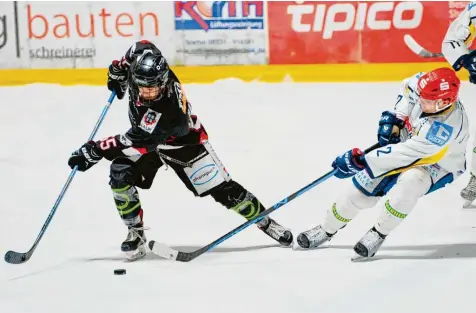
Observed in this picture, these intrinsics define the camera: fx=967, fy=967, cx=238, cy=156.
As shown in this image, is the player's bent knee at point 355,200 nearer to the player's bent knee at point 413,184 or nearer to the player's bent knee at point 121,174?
the player's bent knee at point 413,184

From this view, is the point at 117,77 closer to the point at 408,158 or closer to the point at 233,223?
the point at 233,223

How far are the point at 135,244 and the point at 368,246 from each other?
3.26 ft

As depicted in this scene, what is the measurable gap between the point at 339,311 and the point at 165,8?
402cm

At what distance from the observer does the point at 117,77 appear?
4.48m

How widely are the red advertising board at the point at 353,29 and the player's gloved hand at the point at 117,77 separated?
254 centimetres

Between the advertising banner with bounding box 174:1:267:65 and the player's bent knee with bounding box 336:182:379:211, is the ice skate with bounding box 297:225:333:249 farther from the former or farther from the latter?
the advertising banner with bounding box 174:1:267:65

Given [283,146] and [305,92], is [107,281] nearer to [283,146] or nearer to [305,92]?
[283,146]

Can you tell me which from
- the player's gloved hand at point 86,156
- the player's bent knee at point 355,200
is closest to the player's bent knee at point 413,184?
the player's bent knee at point 355,200

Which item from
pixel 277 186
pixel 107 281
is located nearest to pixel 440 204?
pixel 277 186

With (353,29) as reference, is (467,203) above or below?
below

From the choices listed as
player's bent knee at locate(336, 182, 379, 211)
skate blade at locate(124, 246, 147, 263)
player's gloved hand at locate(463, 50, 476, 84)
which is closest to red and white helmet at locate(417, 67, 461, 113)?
player's bent knee at locate(336, 182, 379, 211)

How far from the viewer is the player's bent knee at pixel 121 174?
158 inches

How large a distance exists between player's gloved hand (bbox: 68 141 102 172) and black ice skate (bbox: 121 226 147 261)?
353 mm

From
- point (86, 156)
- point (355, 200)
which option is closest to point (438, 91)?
point (355, 200)
